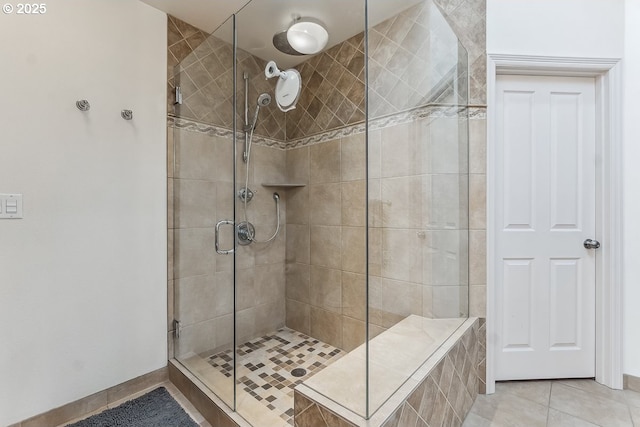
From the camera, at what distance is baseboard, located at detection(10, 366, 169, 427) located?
143 centimetres

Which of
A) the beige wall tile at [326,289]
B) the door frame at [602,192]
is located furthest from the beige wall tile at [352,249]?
the door frame at [602,192]

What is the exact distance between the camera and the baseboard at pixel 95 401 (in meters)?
1.43

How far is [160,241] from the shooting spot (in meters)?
1.87

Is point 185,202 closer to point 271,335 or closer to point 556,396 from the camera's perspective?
point 271,335

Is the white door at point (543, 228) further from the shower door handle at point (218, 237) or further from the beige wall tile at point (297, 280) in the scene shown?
the shower door handle at point (218, 237)

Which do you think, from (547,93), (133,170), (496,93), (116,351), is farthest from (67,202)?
(547,93)

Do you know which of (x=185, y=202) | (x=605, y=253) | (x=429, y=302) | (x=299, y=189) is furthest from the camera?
Answer: (x=299, y=189)

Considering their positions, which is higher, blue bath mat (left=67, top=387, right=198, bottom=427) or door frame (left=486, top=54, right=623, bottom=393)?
door frame (left=486, top=54, right=623, bottom=393)

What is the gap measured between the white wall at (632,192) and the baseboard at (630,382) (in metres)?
0.03

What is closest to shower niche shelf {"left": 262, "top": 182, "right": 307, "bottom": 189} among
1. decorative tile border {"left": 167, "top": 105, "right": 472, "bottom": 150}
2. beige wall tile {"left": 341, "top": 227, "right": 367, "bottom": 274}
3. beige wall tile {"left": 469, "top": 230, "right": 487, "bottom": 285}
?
decorative tile border {"left": 167, "top": 105, "right": 472, "bottom": 150}

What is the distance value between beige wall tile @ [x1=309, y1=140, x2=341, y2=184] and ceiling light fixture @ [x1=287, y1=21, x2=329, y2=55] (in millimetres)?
597

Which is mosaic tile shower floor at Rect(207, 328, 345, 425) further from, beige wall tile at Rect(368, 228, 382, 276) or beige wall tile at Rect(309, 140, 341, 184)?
beige wall tile at Rect(309, 140, 341, 184)

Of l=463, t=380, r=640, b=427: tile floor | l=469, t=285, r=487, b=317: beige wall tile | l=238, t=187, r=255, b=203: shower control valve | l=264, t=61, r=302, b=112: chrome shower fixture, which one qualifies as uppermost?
l=264, t=61, r=302, b=112: chrome shower fixture

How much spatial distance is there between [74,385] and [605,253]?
3149 mm
